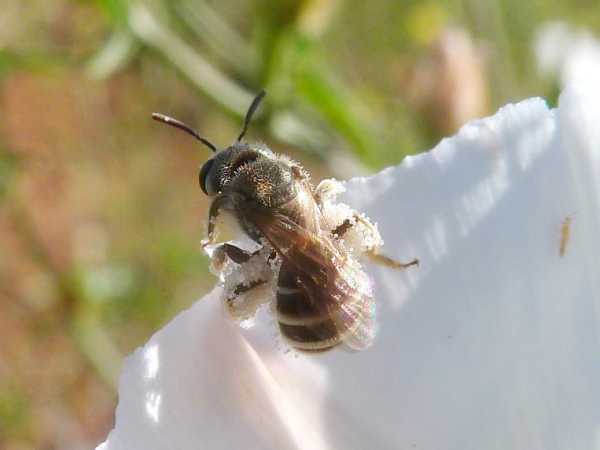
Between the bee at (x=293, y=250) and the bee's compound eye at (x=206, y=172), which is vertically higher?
the bee's compound eye at (x=206, y=172)

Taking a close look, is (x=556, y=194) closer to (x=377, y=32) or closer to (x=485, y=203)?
(x=485, y=203)

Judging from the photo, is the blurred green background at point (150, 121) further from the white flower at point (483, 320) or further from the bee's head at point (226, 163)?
the white flower at point (483, 320)

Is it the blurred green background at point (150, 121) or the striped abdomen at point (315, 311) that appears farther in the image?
the blurred green background at point (150, 121)

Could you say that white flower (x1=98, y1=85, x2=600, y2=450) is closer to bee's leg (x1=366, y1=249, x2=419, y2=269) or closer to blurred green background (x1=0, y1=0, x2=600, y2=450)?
bee's leg (x1=366, y1=249, x2=419, y2=269)

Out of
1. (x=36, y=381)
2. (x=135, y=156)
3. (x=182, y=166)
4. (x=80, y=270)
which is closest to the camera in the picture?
(x=80, y=270)

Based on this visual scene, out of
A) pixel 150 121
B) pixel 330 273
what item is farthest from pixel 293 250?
pixel 150 121

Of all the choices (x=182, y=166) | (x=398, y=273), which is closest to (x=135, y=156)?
(x=182, y=166)

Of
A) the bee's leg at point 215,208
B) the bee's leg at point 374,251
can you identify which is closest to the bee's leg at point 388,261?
the bee's leg at point 374,251

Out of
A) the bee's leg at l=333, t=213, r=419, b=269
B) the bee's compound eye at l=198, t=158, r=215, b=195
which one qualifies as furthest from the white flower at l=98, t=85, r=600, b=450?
the bee's compound eye at l=198, t=158, r=215, b=195
